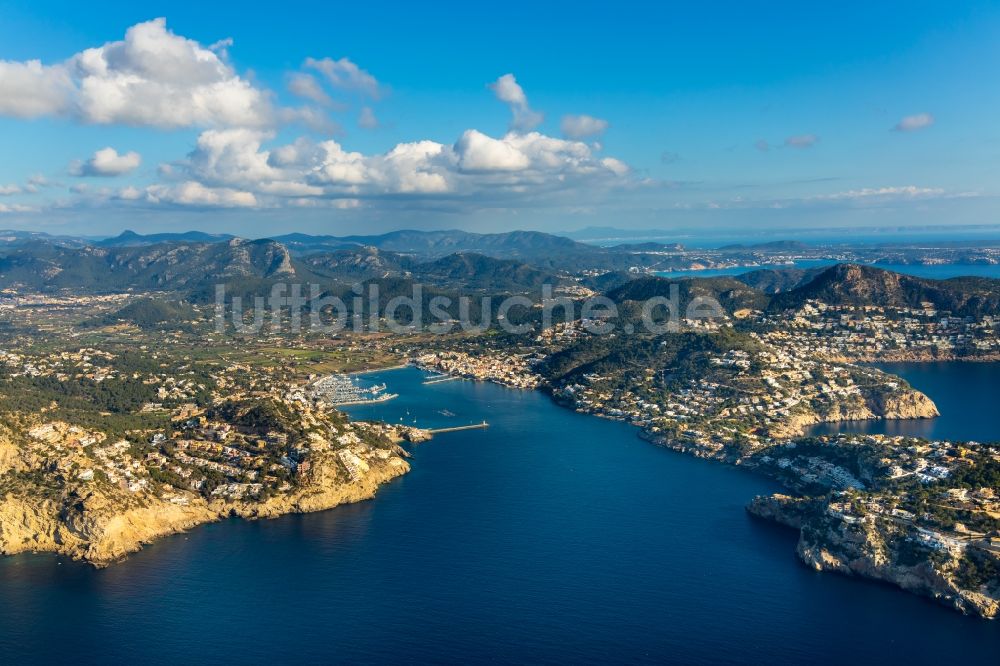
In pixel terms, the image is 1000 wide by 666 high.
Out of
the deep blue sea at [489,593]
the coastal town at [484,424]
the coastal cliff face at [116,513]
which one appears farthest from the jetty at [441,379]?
the coastal cliff face at [116,513]

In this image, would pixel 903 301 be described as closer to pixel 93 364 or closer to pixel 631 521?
pixel 631 521

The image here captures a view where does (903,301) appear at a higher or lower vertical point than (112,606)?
higher

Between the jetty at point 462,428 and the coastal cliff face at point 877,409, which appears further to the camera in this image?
the jetty at point 462,428

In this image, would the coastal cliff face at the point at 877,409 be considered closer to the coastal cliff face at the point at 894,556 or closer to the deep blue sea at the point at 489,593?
the deep blue sea at the point at 489,593

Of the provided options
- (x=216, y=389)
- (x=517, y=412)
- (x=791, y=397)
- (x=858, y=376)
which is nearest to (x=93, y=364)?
(x=216, y=389)

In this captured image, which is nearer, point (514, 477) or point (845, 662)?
point (845, 662)

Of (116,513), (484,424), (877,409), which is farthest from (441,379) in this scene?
(116,513)

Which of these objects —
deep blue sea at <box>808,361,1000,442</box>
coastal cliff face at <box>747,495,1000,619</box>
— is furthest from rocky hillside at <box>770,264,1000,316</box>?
coastal cliff face at <box>747,495,1000,619</box>
